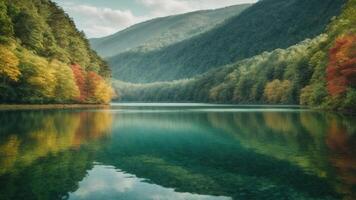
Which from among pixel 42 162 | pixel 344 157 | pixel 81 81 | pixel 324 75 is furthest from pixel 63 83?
pixel 344 157

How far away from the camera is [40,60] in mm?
96688

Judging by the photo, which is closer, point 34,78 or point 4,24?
point 4,24

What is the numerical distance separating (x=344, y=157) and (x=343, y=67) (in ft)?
147

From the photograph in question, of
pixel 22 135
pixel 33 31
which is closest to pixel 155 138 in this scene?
pixel 22 135

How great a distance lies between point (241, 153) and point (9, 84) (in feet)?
233

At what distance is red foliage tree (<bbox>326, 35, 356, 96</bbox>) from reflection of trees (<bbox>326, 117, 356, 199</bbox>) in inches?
1042

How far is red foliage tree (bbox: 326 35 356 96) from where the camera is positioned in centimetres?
6534

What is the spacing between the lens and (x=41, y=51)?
115 metres

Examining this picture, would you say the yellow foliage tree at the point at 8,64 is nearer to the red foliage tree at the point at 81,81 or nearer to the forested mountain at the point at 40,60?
the forested mountain at the point at 40,60

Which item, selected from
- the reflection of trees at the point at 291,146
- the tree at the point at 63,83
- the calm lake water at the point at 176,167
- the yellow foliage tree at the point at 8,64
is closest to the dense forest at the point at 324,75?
the reflection of trees at the point at 291,146

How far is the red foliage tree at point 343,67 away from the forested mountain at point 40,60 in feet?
179

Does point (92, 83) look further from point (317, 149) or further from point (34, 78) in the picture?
Answer: point (317, 149)

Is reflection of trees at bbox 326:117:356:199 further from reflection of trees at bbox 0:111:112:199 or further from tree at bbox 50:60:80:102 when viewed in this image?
tree at bbox 50:60:80:102

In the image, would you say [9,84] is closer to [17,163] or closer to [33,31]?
Answer: [33,31]
